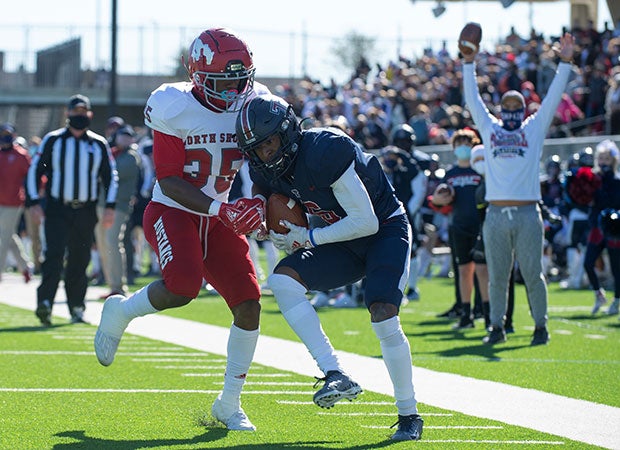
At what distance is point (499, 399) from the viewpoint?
6.91 meters

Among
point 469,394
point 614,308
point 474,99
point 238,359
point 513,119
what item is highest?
point 474,99

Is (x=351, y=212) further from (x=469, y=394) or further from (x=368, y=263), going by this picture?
(x=469, y=394)

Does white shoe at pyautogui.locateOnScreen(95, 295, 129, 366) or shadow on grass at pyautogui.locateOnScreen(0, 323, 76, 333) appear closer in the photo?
white shoe at pyautogui.locateOnScreen(95, 295, 129, 366)

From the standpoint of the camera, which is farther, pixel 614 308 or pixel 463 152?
pixel 614 308

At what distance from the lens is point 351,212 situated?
568cm

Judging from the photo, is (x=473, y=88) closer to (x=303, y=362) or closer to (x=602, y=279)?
(x=303, y=362)

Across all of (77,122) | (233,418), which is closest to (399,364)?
(233,418)

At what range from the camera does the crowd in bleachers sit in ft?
52.6

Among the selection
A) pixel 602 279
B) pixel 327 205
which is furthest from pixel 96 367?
pixel 602 279

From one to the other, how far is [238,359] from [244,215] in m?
0.79

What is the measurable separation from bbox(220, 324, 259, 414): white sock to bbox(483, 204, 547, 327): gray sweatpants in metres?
3.77

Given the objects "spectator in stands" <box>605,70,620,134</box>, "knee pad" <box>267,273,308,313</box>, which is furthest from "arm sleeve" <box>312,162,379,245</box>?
"spectator in stands" <box>605,70,620,134</box>

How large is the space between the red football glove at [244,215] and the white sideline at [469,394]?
159cm

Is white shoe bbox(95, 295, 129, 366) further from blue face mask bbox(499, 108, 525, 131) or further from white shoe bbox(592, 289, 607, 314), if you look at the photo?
white shoe bbox(592, 289, 607, 314)
